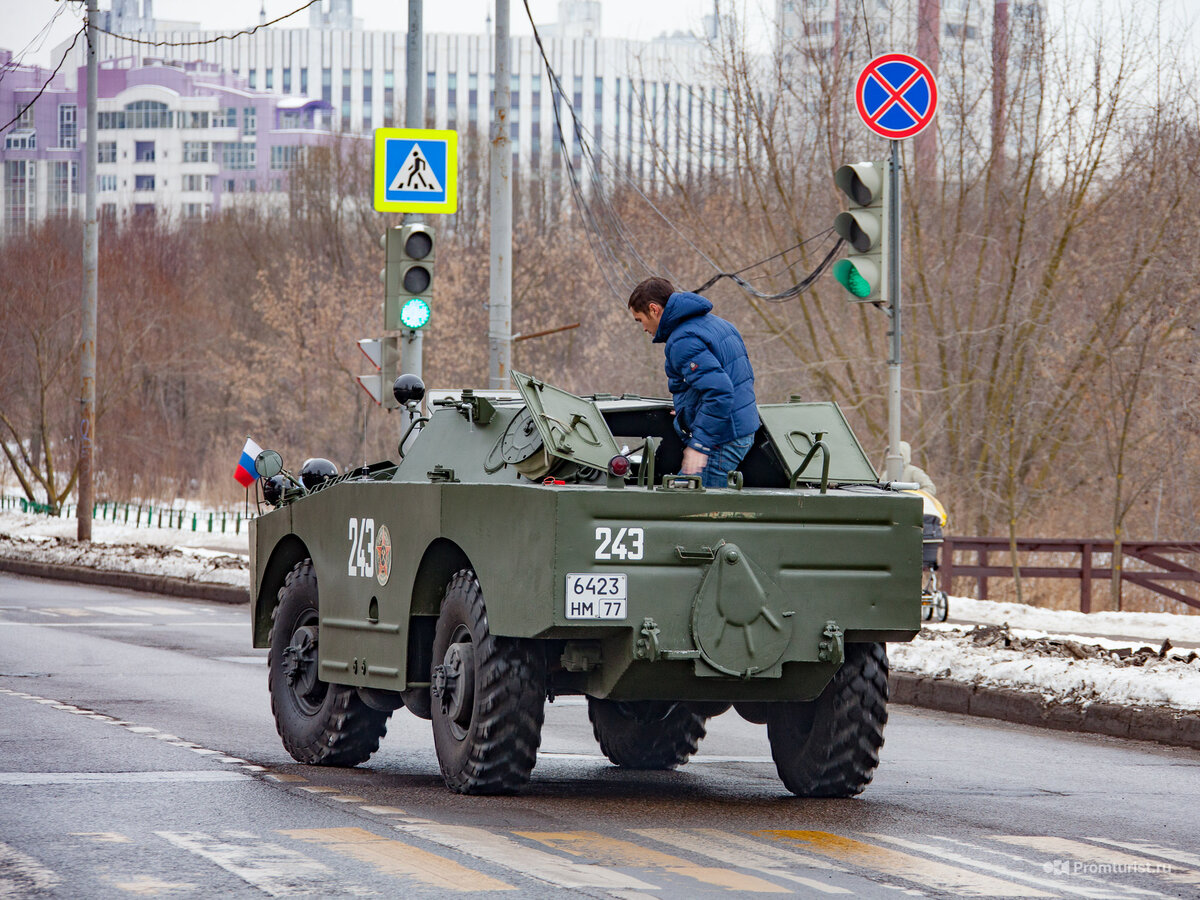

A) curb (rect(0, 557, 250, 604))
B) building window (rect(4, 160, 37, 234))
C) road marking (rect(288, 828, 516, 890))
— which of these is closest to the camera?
road marking (rect(288, 828, 516, 890))

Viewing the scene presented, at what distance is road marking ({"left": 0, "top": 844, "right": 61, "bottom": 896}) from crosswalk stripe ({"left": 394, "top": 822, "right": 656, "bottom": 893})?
140cm

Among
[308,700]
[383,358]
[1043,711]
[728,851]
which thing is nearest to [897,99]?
[1043,711]

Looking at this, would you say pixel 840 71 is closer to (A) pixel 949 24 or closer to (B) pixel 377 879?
(A) pixel 949 24

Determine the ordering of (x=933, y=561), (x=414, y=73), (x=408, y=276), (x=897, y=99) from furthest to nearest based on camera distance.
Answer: (x=414, y=73) → (x=933, y=561) → (x=408, y=276) → (x=897, y=99)

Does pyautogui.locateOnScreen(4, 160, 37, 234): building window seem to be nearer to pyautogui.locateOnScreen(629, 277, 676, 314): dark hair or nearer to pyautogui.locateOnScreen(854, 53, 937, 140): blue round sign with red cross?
pyautogui.locateOnScreen(854, 53, 937, 140): blue round sign with red cross

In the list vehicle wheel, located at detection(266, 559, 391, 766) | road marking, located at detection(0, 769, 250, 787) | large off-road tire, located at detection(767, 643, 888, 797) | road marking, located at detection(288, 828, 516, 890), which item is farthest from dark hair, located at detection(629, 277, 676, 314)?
road marking, located at detection(0, 769, 250, 787)

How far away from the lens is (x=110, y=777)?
8.44 meters

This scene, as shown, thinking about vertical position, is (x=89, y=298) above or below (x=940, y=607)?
above

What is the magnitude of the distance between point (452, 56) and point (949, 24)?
133 meters

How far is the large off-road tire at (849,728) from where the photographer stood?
327 inches

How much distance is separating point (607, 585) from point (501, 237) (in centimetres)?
1325

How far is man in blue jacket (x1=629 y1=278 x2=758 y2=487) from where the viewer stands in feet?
26.4

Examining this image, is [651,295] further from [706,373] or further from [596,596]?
[596,596]

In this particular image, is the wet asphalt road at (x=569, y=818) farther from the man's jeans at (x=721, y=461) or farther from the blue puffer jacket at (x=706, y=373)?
the blue puffer jacket at (x=706, y=373)
